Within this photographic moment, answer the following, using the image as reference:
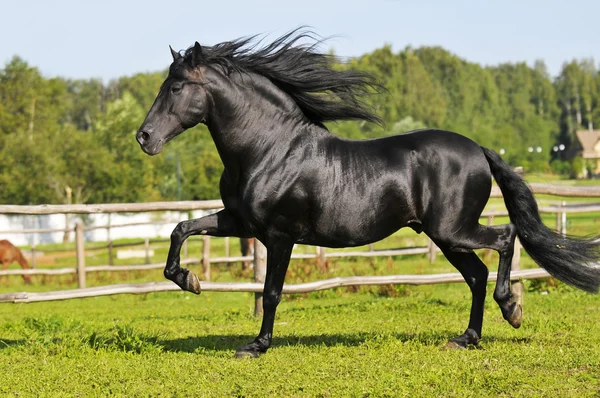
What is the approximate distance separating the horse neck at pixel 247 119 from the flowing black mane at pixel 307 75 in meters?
0.15

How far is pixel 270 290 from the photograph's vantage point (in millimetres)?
6102

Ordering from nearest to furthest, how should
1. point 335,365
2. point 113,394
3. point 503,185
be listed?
point 113,394 → point 335,365 → point 503,185

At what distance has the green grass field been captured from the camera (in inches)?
192

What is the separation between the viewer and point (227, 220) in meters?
6.12

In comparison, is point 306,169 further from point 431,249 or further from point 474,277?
point 431,249

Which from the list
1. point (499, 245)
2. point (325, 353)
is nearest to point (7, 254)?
point (325, 353)

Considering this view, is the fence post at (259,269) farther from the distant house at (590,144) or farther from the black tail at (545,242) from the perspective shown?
the distant house at (590,144)

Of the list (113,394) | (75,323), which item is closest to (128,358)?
(113,394)

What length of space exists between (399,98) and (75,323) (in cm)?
7194

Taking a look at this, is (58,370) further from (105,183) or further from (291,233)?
(105,183)

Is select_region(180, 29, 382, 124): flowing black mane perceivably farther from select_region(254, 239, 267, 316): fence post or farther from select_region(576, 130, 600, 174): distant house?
select_region(576, 130, 600, 174): distant house

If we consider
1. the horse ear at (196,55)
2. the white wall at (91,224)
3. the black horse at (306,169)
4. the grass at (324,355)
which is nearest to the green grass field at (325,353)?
the grass at (324,355)

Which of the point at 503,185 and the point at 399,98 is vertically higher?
the point at 399,98

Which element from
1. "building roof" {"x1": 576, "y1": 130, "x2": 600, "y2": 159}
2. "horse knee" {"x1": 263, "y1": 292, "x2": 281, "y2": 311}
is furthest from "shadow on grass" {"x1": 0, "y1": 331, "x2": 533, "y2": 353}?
"building roof" {"x1": 576, "y1": 130, "x2": 600, "y2": 159}
